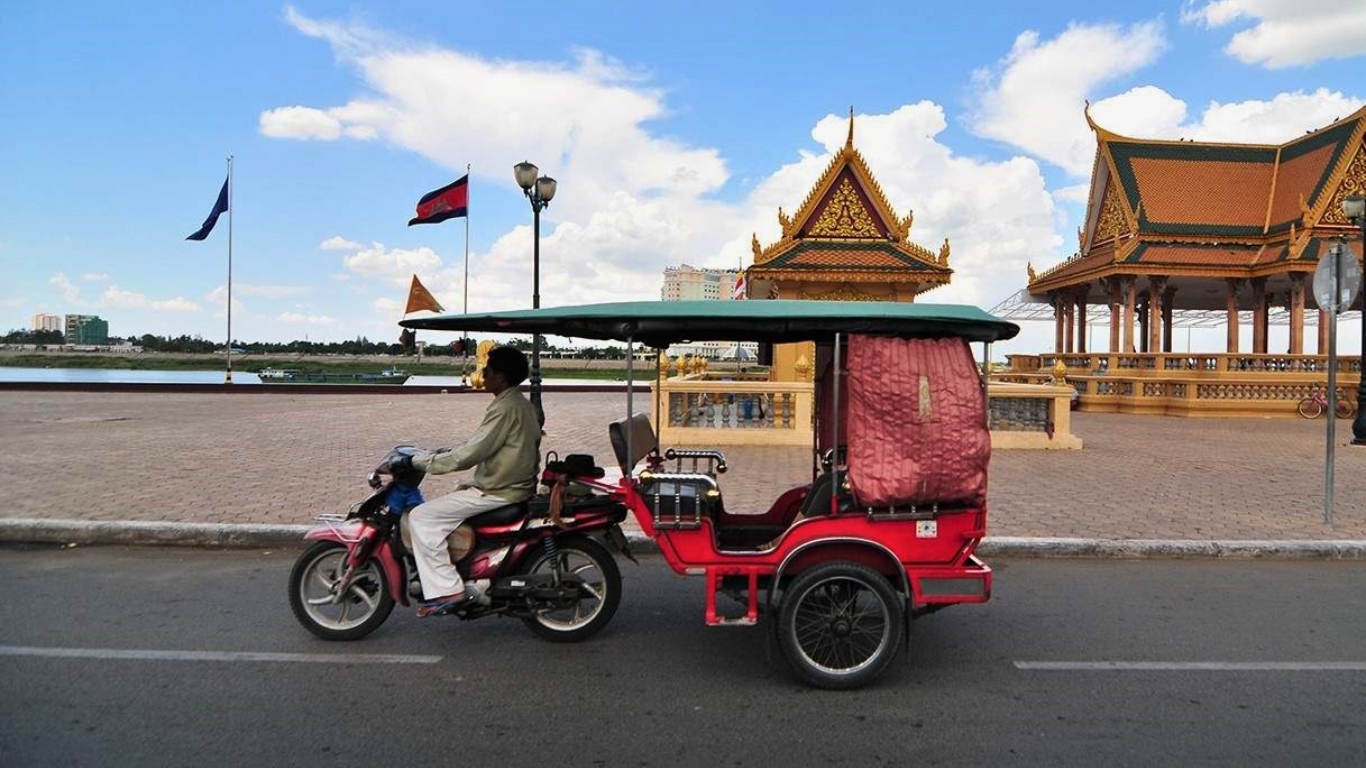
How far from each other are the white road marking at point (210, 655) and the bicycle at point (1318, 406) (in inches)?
1004

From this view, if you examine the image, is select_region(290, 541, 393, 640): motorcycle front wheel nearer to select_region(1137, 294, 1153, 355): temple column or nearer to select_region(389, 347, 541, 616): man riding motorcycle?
select_region(389, 347, 541, 616): man riding motorcycle

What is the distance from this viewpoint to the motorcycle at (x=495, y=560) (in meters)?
4.52

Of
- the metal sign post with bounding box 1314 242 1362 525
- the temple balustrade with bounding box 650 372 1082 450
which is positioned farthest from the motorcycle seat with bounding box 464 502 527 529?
the temple balustrade with bounding box 650 372 1082 450

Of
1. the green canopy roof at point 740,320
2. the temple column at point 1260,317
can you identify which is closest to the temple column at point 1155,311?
the temple column at point 1260,317

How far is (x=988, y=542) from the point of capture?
6.91 m

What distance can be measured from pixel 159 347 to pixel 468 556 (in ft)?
268

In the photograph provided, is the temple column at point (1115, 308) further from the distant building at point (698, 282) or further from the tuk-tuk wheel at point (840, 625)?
the tuk-tuk wheel at point (840, 625)

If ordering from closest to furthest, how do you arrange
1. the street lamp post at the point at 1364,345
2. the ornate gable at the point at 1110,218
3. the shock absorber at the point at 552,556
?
the shock absorber at the point at 552,556
the street lamp post at the point at 1364,345
the ornate gable at the point at 1110,218

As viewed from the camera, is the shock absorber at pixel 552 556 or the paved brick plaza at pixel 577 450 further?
the paved brick plaza at pixel 577 450

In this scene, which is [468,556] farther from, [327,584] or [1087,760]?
[1087,760]

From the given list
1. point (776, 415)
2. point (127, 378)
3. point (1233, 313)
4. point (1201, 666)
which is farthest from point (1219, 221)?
point (127, 378)

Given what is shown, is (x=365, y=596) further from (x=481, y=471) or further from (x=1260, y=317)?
(x=1260, y=317)

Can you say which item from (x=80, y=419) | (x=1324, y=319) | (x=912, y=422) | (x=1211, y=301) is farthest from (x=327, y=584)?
(x=1211, y=301)

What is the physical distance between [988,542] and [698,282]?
161 feet
